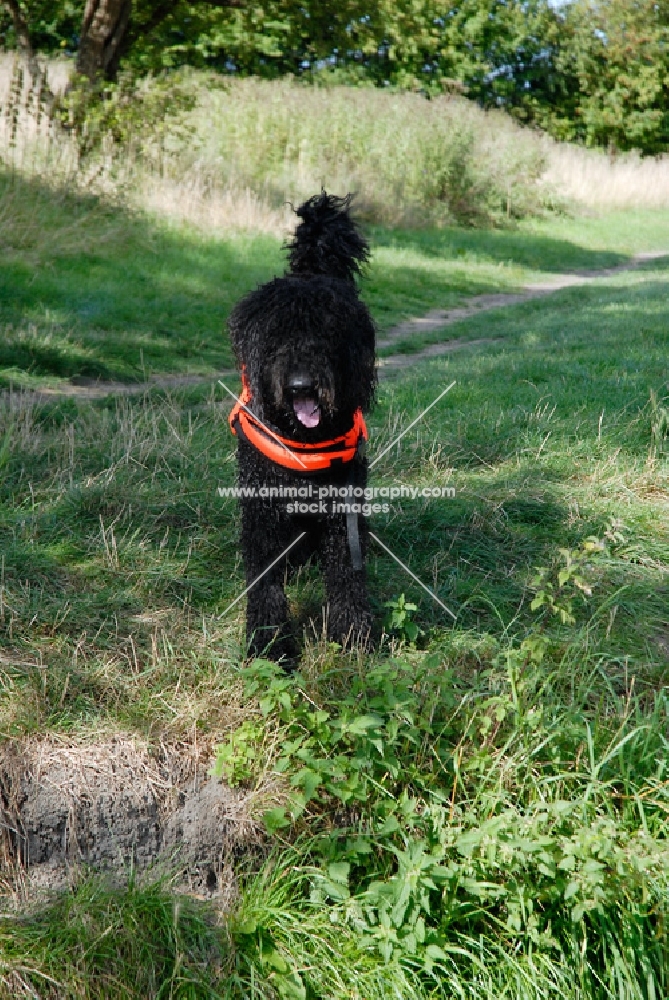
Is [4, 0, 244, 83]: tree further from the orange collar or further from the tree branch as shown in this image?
the orange collar

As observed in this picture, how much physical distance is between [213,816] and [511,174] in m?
18.0

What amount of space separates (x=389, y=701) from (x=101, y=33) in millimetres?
12317

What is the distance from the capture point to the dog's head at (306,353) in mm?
3242

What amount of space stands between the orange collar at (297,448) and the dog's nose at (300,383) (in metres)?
0.22

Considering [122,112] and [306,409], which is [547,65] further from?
[306,409]

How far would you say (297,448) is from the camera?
338 cm

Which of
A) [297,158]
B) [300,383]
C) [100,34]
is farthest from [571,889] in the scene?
[297,158]

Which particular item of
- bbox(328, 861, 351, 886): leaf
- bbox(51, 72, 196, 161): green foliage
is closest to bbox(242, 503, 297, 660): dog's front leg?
bbox(328, 861, 351, 886): leaf

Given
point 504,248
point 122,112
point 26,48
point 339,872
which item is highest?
point 26,48

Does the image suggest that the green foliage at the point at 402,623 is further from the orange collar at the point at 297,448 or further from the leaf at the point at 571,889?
the leaf at the point at 571,889

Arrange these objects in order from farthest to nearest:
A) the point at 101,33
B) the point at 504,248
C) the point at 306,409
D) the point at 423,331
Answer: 1. the point at 504,248
2. the point at 101,33
3. the point at 423,331
4. the point at 306,409

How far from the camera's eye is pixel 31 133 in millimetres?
10844

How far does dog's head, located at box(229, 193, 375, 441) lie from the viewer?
3.24 metres

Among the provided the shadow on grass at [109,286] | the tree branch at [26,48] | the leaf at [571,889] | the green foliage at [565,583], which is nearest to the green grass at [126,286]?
the shadow on grass at [109,286]
